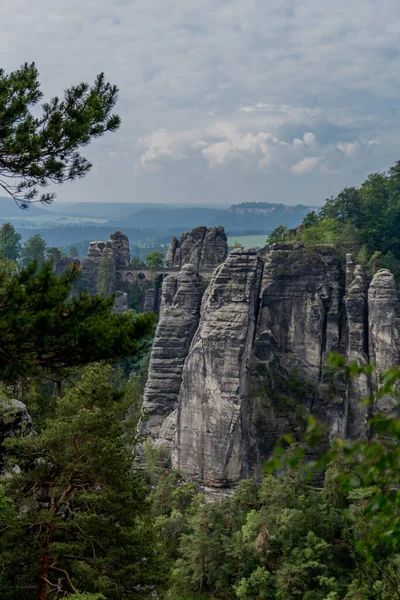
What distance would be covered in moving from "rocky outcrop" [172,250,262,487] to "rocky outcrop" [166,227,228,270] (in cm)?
2066

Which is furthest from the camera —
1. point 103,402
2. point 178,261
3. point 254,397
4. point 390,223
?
point 178,261

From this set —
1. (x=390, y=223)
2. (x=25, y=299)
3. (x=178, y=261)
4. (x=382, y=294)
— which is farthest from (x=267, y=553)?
(x=178, y=261)

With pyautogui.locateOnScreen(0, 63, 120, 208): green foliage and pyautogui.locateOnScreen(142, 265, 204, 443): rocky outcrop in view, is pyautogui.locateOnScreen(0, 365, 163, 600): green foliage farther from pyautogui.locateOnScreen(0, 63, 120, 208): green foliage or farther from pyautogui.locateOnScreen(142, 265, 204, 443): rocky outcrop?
pyautogui.locateOnScreen(142, 265, 204, 443): rocky outcrop

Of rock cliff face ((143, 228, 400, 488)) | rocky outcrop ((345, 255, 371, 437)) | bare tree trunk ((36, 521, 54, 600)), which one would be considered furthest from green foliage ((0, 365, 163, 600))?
rocky outcrop ((345, 255, 371, 437))

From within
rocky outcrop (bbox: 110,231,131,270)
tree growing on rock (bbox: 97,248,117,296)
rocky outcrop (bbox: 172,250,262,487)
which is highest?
rocky outcrop (bbox: 110,231,131,270)

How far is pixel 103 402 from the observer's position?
57.8 ft

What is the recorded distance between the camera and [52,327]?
31.9 ft

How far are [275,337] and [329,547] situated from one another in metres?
15.1

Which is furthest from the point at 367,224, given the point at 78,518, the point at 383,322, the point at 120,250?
the point at 78,518

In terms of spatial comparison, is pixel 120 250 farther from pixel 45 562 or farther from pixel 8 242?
pixel 45 562

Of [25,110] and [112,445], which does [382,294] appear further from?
[25,110]

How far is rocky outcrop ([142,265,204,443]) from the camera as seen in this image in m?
41.1

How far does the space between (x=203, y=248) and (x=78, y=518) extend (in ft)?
160

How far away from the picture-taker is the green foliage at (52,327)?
9641 millimetres
